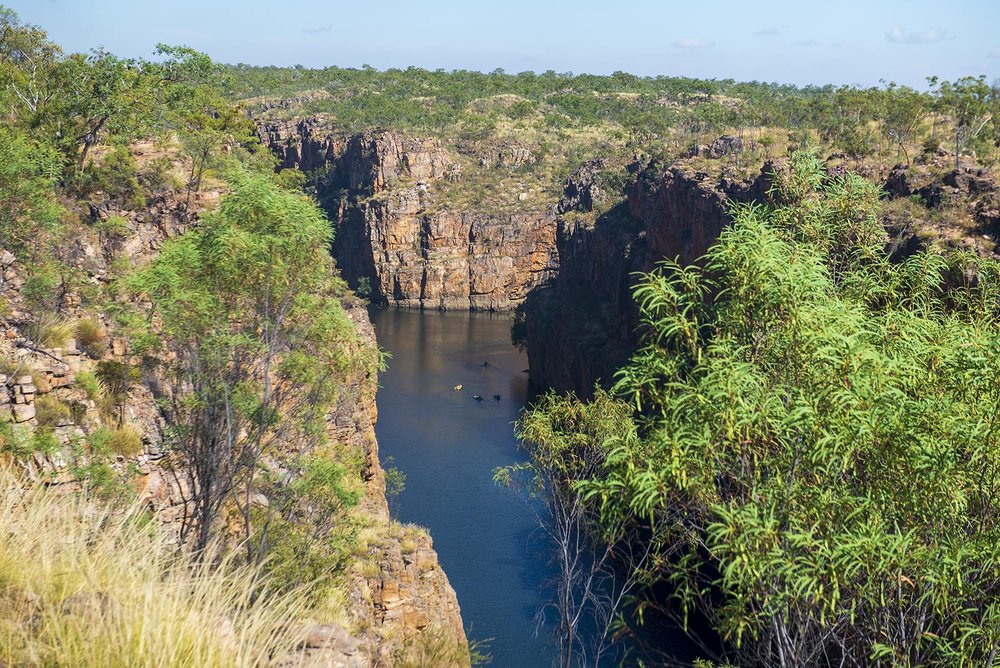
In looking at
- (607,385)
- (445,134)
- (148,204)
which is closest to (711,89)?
(445,134)

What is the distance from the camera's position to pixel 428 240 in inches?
5472

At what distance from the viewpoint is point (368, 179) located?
14662cm

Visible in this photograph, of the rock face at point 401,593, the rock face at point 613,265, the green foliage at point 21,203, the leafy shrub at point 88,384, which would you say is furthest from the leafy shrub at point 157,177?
the rock face at point 613,265

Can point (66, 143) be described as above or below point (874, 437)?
above

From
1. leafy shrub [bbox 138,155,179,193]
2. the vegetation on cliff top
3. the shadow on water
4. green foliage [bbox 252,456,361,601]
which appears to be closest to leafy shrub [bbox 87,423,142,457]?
the vegetation on cliff top

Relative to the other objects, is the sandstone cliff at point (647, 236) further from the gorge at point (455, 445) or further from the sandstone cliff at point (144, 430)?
the sandstone cliff at point (144, 430)

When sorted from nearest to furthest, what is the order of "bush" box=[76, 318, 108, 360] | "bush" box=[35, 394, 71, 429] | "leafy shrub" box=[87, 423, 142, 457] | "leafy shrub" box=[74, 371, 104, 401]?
"bush" box=[35, 394, 71, 429]
"leafy shrub" box=[87, 423, 142, 457]
"leafy shrub" box=[74, 371, 104, 401]
"bush" box=[76, 318, 108, 360]

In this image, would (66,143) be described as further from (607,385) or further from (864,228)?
(607,385)

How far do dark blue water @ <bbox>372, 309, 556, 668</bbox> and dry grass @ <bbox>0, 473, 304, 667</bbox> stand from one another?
2533 cm

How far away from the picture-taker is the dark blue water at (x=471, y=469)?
3975cm

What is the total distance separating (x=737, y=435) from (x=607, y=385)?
60.5 metres

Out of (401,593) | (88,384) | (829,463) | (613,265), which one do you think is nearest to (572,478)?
(401,593)

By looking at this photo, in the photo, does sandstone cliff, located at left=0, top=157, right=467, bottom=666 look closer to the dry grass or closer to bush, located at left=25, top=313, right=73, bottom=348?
bush, located at left=25, top=313, right=73, bottom=348

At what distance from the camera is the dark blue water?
3975cm
